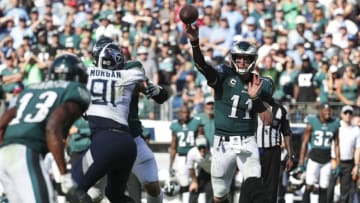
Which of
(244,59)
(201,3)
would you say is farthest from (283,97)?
(244,59)

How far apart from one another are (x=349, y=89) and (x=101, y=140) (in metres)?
7.58

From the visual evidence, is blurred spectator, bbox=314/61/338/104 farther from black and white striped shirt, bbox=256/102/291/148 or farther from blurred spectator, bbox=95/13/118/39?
black and white striped shirt, bbox=256/102/291/148

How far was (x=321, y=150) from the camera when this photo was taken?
46.3 ft

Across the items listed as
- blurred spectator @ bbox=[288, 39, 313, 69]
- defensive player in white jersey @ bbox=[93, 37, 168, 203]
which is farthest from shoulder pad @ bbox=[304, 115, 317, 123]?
defensive player in white jersey @ bbox=[93, 37, 168, 203]

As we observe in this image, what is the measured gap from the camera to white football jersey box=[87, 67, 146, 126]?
886 centimetres

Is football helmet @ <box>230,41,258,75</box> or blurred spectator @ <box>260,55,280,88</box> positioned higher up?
football helmet @ <box>230,41,258,75</box>

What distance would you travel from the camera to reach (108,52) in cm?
906

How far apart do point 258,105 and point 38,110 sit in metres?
3.12

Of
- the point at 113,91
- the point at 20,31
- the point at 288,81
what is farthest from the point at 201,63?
the point at 20,31

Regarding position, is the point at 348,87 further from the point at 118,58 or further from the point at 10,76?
the point at 118,58

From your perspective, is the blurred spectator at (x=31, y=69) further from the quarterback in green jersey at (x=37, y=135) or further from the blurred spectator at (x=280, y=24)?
the quarterback in green jersey at (x=37, y=135)

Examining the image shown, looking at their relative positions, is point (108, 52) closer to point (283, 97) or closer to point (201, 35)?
point (283, 97)

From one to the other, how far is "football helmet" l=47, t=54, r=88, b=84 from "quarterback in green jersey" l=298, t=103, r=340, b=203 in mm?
7044

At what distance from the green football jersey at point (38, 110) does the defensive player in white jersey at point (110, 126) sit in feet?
3.75
